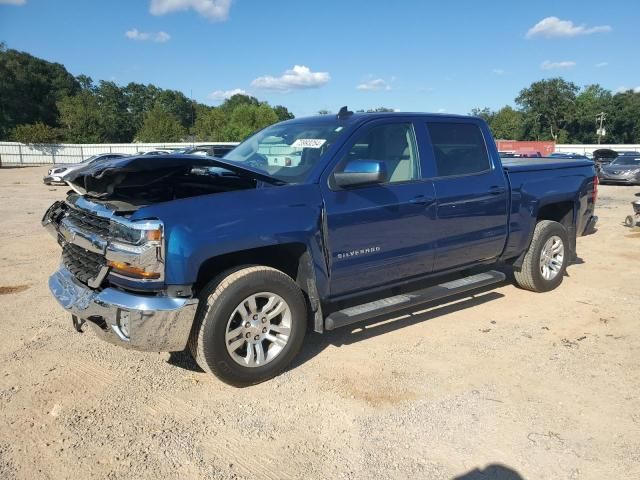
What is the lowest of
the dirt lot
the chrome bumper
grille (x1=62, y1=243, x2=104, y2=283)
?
the dirt lot

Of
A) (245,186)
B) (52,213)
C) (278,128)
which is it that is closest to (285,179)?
(245,186)

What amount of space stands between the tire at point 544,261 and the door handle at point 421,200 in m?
1.93

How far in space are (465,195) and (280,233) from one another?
2.06m

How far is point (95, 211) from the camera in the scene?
3.68m

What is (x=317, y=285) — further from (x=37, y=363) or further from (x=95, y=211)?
(x=37, y=363)

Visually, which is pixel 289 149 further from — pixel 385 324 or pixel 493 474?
pixel 493 474

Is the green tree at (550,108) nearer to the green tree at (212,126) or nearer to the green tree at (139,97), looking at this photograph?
the green tree at (212,126)

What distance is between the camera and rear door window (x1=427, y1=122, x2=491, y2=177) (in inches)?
190

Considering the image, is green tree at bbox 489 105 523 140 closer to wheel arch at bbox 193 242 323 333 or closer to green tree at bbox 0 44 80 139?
green tree at bbox 0 44 80 139

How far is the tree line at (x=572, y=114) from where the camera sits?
90688 millimetres

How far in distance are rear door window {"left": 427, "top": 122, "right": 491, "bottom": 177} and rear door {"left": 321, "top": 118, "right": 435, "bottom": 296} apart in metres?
0.24

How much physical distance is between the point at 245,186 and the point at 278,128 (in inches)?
50.2

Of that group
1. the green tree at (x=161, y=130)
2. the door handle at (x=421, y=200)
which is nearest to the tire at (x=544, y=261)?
the door handle at (x=421, y=200)

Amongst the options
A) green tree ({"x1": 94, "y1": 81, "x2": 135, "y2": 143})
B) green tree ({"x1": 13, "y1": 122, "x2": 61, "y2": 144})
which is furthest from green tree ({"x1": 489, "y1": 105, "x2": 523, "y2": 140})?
green tree ({"x1": 13, "y1": 122, "x2": 61, "y2": 144})
